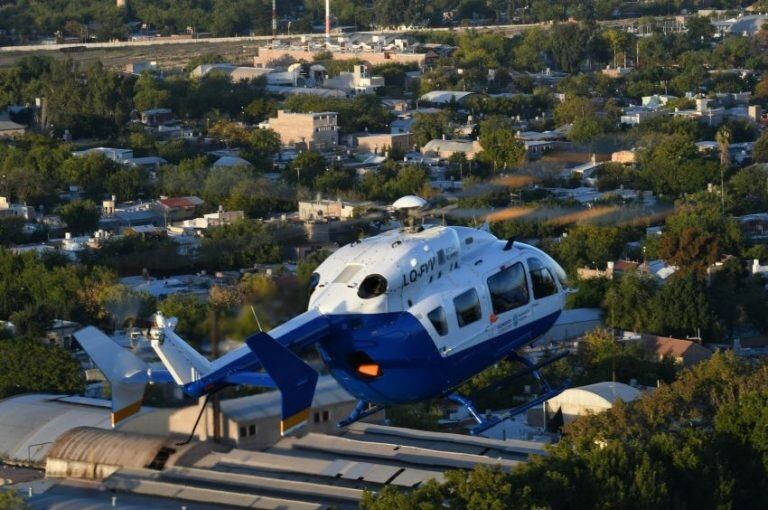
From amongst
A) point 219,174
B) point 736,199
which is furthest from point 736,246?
point 219,174

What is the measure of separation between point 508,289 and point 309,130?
128 ft

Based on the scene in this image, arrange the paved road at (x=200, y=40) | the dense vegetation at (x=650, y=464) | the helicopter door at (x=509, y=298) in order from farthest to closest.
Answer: the paved road at (x=200, y=40) < the dense vegetation at (x=650, y=464) < the helicopter door at (x=509, y=298)

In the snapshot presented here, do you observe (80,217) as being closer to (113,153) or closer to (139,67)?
(113,153)

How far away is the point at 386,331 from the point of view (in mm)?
17562

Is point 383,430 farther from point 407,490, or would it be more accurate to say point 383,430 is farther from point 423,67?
point 423,67

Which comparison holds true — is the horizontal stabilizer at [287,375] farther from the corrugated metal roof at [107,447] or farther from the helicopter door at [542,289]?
the corrugated metal roof at [107,447]

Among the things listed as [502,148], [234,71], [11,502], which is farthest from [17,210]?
[234,71]

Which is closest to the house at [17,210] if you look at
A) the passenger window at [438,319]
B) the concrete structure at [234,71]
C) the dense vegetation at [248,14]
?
the concrete structure at [234,71]

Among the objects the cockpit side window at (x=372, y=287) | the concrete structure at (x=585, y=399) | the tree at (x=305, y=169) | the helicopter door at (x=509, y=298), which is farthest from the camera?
the tree at (x=305, y=169)

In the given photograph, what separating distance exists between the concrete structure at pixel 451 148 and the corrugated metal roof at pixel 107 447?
30.2 meters

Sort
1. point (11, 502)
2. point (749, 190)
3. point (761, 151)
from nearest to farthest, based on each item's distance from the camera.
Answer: point (11, 502), point (749, 190), point (761, 151)

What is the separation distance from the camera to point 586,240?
→ 38.8 m

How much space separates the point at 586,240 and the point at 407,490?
18174 mm

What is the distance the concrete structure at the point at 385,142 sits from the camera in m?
55.4
